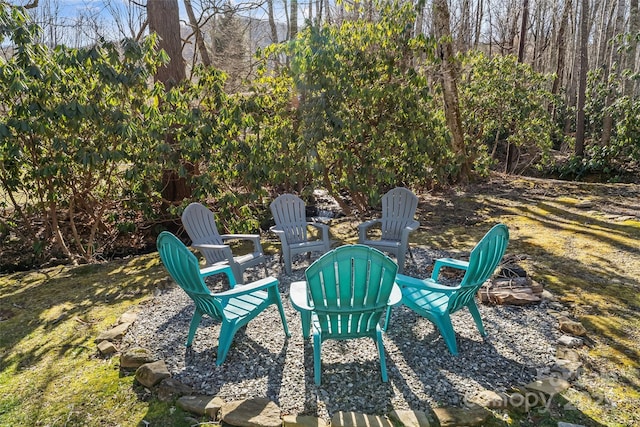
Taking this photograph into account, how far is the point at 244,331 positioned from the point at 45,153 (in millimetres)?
3360

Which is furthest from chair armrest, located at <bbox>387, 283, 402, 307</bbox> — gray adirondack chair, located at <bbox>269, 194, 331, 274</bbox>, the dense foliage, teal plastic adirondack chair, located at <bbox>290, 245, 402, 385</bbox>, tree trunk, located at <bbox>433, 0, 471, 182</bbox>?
tree trunk, located at <bbox>433, 0, 471, 182</bbox>

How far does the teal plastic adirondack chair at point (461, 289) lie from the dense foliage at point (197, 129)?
2737mm

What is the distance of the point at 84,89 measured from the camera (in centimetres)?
412

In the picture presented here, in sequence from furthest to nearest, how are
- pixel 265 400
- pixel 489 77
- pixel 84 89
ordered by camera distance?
1. pixel 489 77
2. pixel 84 89
3. pixel 265 400

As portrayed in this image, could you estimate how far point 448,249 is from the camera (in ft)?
15.2

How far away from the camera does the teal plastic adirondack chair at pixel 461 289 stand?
251 centimetres

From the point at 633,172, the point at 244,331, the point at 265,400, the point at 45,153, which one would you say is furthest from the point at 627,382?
the point at 633,172

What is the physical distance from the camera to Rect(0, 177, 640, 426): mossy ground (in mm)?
2109

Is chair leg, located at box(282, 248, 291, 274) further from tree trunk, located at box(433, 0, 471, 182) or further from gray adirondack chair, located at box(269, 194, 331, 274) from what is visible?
tree trunk, located at box(433, 0, 471, 182)

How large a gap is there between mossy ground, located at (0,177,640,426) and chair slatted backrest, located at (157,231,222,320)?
0.58m

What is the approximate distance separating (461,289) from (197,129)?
3398mm

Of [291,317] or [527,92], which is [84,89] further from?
[527,92]

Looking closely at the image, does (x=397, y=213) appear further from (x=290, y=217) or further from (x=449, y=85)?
(x=449, y=85)

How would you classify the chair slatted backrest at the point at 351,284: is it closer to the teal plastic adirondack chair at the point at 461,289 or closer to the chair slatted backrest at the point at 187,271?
the teal plastic adirondack chair at the point at 461,289
